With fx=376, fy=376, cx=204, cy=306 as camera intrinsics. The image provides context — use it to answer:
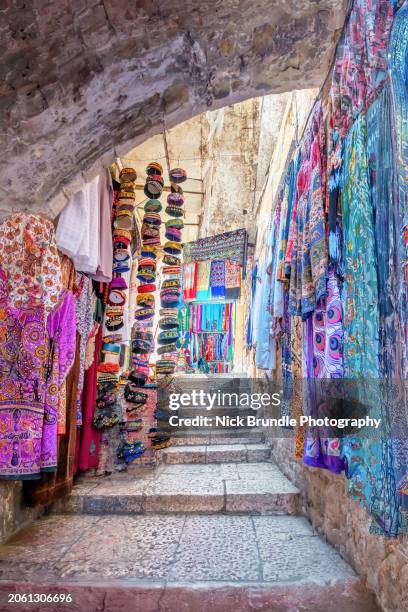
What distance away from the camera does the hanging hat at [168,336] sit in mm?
3957

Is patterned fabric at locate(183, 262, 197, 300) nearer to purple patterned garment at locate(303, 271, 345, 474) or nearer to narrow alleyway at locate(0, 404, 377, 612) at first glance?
narrow alleyway at locate(0, 404, 377, 612)

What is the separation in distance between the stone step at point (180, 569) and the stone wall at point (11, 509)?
78 millimetres

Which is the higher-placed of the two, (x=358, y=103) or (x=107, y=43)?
(x=107, y=43)

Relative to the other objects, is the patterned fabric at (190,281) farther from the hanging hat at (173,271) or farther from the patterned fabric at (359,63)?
the patterned fabric at (359,63)

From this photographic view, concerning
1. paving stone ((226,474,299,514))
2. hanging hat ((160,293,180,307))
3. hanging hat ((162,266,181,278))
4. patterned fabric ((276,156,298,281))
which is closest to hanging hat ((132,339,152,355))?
hanging hat ((160,293,180,307))

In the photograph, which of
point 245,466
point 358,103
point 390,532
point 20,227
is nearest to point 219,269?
point 245,466

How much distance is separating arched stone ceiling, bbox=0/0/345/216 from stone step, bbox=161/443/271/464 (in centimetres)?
284

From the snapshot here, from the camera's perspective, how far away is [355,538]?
1941mm

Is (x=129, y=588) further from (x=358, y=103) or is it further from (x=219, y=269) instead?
(x=219, y=269)

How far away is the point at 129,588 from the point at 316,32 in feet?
10.4

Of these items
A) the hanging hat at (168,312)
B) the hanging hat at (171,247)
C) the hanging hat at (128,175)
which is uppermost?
the hanging hat at (128,175)

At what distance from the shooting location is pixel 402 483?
1.15 metres

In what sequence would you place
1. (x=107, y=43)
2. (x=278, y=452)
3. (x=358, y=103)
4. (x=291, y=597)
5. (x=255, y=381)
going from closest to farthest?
(x=358, y=103) < (x=291, y=597) < (x=107, y=43) < (x=278, y=452) < (x=255, y=381)

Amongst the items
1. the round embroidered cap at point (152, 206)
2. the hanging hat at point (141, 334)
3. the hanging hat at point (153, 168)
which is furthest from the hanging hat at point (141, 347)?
the hanging hat at point (153, 168)
